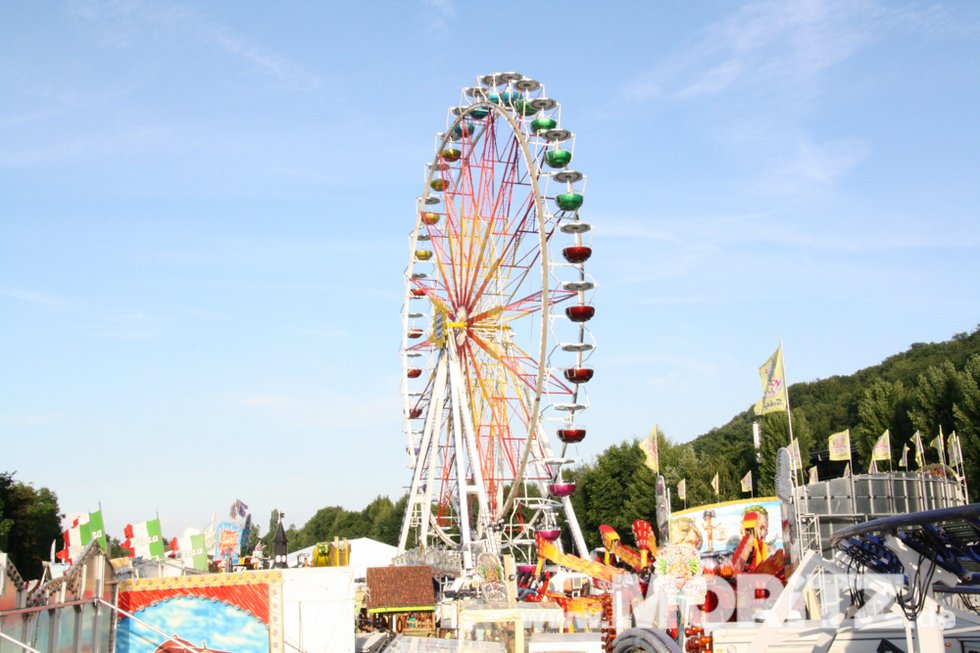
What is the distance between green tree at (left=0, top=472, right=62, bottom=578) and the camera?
57341 mm

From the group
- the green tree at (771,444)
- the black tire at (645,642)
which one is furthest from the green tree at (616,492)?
the black tire at (645,642)

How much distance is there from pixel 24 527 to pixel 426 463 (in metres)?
31.7

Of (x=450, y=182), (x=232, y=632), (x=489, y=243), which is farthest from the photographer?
(x=450, y=182)

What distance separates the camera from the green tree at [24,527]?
188 feet

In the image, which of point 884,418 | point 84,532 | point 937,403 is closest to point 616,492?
point 884,418

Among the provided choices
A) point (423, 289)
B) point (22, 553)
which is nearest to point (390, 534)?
point (22, 553)

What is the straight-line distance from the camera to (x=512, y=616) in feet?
49.8

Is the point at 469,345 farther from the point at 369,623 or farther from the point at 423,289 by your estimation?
the point at 369,623

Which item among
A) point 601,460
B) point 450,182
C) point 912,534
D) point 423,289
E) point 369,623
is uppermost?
point 450,182

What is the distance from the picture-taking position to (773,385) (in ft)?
117

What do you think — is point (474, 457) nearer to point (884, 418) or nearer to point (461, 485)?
point (461, 485)

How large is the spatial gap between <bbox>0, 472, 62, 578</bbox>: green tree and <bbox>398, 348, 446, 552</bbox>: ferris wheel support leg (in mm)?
26099

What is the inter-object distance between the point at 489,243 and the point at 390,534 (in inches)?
2777

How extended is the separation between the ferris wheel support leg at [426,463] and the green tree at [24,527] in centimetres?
2610
